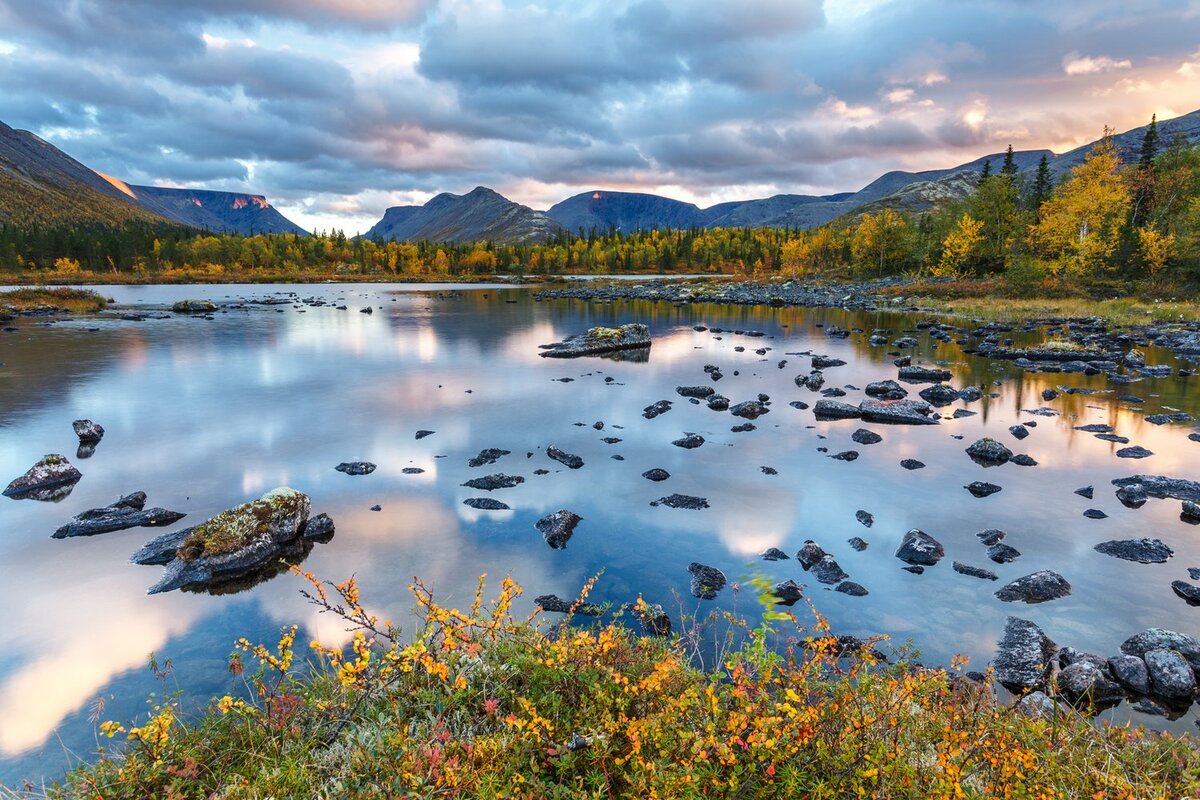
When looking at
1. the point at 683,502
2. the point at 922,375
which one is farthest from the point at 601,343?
the point at 683,502

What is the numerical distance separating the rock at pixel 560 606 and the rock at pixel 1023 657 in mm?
7533

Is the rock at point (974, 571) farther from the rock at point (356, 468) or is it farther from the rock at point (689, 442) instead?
A: the rock at point (356, 468)

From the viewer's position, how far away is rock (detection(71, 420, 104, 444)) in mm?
23453

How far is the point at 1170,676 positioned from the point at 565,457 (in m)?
16.6

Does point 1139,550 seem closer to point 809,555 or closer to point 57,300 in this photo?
point 809,555

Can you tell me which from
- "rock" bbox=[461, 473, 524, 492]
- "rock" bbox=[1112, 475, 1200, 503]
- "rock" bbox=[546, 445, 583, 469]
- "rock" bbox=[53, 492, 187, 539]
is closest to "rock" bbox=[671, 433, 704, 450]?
"rock" bbox=[546, 445, 583, 469]

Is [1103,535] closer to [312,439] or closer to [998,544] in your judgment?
[998,544]

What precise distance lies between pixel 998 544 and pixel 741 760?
12.3 metres

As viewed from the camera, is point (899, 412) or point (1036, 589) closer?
point (1036, 589)

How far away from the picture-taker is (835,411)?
27953 mm

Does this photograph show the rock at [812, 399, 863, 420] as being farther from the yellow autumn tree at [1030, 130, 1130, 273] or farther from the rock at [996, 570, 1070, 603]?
the yellow autumn tree at [1030, 130, 1130, 273]

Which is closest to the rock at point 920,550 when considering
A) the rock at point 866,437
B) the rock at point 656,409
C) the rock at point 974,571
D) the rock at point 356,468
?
the rock at point 974,571

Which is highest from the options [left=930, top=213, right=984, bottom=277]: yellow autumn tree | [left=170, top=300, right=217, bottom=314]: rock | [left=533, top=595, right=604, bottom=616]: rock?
[left=930, top=213, right=984, bottom=277]: yellow autumn tree

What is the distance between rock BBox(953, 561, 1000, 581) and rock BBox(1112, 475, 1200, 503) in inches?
356
